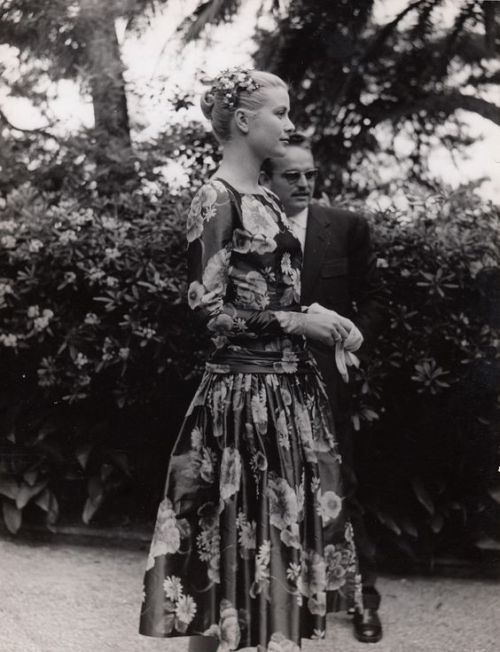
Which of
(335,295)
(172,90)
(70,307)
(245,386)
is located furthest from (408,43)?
(245,386)

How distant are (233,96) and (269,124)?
14 cm

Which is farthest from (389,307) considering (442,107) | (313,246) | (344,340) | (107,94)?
(107,94)

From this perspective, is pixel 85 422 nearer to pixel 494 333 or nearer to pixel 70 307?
pixel 70 307

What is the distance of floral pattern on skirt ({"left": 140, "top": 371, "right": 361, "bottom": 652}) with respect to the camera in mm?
2066

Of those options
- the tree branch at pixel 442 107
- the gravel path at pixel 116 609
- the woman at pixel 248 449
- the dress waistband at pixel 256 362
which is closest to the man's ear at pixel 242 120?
the woman at pixel 248 449

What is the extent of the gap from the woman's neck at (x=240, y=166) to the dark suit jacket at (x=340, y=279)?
2.30 feet

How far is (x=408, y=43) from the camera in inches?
152

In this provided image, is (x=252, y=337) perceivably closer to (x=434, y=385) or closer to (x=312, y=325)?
(x=312, y=325)

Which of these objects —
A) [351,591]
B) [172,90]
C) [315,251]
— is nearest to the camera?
[351,591]

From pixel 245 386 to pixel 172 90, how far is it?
2.84m

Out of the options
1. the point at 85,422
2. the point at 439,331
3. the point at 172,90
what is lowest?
the point at 85,422

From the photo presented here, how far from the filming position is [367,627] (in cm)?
291

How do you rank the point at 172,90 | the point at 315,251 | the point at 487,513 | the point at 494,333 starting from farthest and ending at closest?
the point at 172,90 → the point at 487,513 → the point at 494,333 → the point at 315,251

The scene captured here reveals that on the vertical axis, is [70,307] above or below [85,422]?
above
